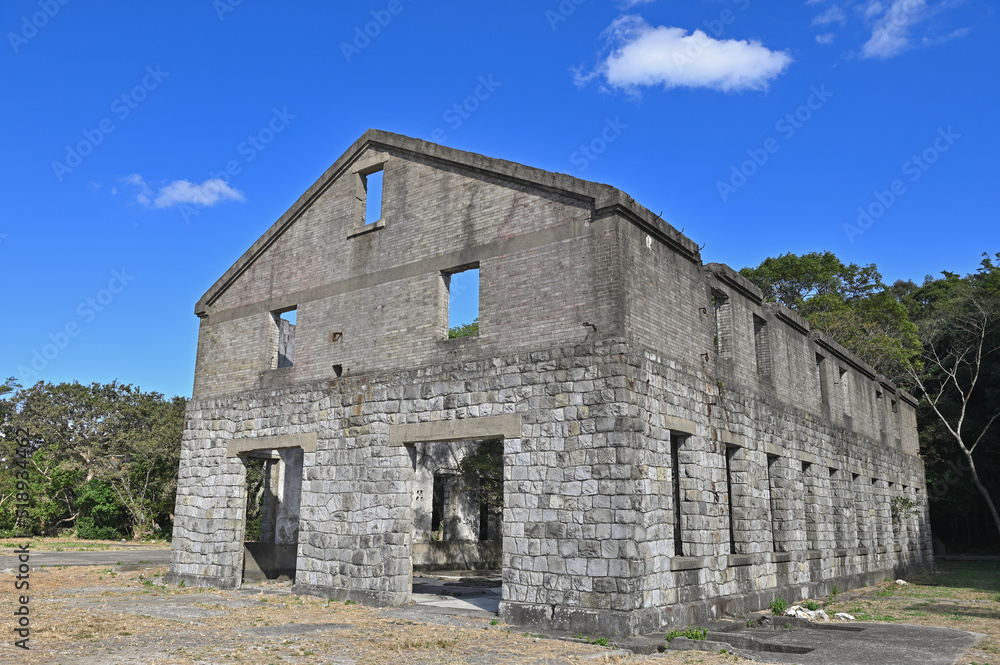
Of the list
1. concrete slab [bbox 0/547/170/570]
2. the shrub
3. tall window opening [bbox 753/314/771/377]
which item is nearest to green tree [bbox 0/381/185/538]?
the shrub

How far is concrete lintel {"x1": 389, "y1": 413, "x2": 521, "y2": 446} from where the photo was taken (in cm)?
1093

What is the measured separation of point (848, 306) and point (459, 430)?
2647 centimetres

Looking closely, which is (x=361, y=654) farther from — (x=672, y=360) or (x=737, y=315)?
(x=737, y=315)

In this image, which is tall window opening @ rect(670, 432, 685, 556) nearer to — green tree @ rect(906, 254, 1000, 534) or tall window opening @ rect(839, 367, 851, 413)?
tall window opening @ rect(839, 367, 851, 413)

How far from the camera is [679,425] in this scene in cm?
1108

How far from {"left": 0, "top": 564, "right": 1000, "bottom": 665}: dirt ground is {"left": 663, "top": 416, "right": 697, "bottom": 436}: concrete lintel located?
10.7 feet

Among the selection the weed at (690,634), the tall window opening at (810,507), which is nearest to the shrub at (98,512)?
the tall window opening at (810,507)

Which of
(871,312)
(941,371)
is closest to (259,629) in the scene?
(871,312)

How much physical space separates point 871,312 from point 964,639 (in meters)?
25.1

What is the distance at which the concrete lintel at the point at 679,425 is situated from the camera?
10797 mm

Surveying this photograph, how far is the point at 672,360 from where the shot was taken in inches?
443

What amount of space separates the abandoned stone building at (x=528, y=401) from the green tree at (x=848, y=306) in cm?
1411

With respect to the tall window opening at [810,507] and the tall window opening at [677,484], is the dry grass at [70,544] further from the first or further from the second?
the tall window opening at [810,507]

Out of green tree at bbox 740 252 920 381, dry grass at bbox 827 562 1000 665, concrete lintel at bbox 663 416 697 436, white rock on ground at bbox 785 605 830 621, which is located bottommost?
dry grass at bbox 827 562 1000 665
